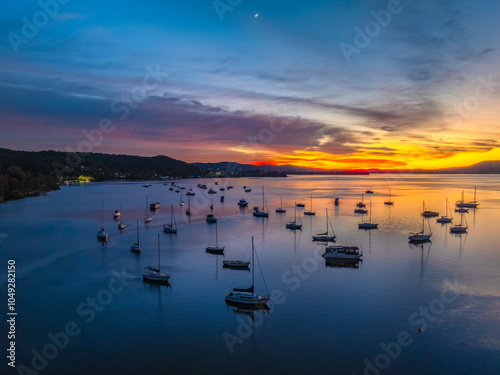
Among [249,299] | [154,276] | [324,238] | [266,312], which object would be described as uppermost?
[154,276]

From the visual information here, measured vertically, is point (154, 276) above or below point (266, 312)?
above

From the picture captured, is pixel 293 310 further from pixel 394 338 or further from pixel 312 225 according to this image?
pixel 312 225

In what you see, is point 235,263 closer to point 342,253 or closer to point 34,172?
point 342,253

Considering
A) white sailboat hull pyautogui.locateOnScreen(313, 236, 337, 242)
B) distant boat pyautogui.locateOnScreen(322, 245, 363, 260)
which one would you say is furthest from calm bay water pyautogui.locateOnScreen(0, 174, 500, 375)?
white sailboat hull pyautogui.locateOnScreen(313, 236, 337, 242)

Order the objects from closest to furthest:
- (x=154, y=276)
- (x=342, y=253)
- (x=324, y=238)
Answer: (x=154, y=276), (x=342, y=253), (x=324, y=238)

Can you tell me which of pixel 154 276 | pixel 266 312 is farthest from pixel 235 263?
pixel 266 312

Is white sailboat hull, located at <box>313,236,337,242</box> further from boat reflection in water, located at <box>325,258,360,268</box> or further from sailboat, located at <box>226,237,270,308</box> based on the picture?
sailboat, located at <box>226,237,270,308</box>

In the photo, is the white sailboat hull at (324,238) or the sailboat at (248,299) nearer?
the sailboat at (248,299)

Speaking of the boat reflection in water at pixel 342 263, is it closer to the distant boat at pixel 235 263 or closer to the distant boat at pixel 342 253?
the distant boat at pixel 342 253

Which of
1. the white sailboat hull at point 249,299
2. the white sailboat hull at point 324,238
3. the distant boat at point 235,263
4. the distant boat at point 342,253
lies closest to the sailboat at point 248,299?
the white sailboat hull at point 249,299

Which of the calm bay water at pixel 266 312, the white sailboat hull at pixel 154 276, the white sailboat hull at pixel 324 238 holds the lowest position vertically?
the calm bay water at pixel 266 312

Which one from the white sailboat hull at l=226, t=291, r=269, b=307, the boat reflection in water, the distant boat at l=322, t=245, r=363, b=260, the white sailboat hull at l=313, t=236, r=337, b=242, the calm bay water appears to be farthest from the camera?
the white sailboat hull at l=313, t=236, r=337, b=242

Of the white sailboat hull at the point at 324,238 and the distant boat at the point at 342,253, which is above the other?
the distant boat at the point at 342,253

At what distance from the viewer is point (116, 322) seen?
57.1ft
